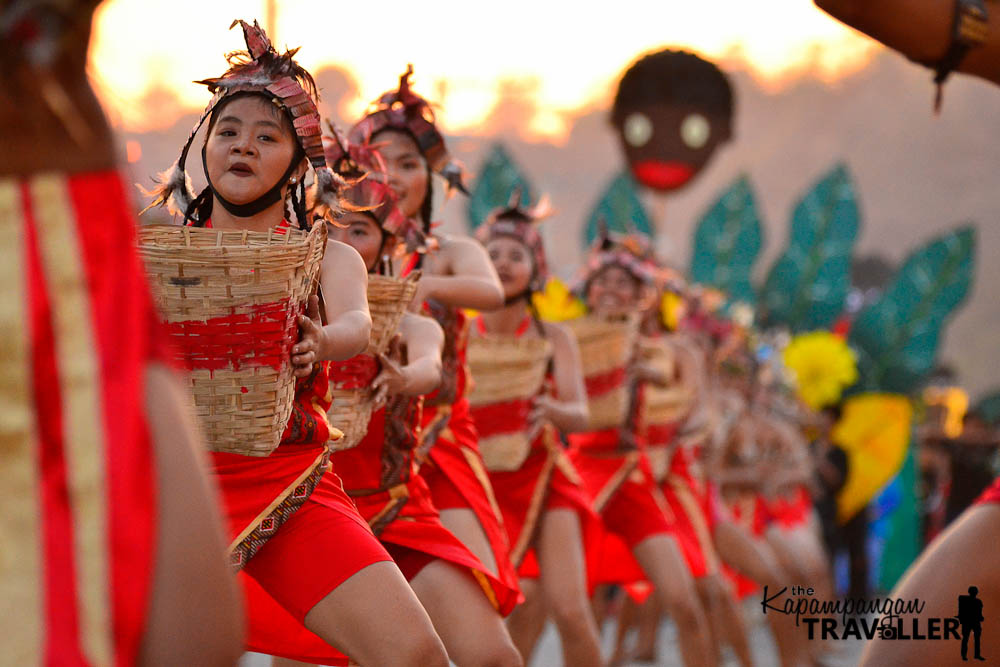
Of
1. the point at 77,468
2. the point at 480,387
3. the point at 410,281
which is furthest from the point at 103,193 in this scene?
the point at 480,387

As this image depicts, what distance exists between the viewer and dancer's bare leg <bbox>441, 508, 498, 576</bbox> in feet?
14.5

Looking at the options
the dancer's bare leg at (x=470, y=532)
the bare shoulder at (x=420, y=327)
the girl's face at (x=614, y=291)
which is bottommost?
the dancer's bare leg at (x=470, y=532)

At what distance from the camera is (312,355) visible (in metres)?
3.07

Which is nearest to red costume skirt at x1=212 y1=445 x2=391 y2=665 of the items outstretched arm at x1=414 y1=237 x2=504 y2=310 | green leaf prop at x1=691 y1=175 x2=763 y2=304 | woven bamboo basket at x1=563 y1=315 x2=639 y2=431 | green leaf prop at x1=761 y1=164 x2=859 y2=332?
outstretched arm at x1=414 y1=237 x2=504 y2=310

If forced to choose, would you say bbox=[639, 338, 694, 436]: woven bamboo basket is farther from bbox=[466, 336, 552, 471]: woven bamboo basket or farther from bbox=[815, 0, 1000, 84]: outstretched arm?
bbox=[815, 0, 1000, 84]: outstretched arm

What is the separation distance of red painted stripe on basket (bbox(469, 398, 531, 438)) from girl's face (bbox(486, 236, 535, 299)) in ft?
2.14

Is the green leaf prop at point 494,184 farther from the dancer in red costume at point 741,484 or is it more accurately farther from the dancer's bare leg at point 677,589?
the dancer's bare leg at point 677,589

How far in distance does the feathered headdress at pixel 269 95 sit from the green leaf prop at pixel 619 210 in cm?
1345

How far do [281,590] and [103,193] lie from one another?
1.50m

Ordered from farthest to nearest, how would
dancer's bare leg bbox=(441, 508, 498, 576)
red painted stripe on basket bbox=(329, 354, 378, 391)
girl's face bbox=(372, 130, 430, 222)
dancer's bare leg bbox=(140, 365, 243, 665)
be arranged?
girl's face bbox=(372, 130, 430, 222)
dancer's bare leg bbox=(441, 508, 498, 576)
red painted stripe on basket bbox=(329, 354, 378, 391)
dancer's bare leg bbox=(140, 365, 243, 665)

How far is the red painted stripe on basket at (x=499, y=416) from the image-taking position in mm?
5559

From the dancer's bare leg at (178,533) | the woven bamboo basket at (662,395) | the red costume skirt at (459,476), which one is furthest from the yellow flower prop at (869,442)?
the dancer's bare leg at (178,533)

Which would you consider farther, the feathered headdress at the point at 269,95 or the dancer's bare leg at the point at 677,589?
the dancer's bare leg at the point at 677,589

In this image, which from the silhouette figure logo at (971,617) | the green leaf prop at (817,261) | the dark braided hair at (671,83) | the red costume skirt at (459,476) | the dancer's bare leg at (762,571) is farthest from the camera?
the dark braided hair at (671,83)
